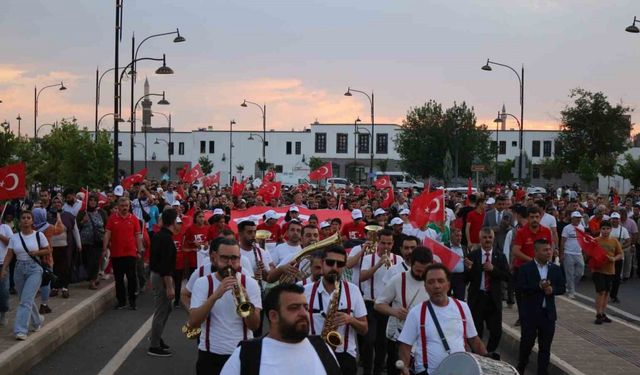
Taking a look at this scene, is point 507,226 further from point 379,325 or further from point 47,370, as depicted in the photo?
point 47,370

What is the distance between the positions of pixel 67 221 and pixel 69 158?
977 inches

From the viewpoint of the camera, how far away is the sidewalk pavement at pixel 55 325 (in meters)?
9.93

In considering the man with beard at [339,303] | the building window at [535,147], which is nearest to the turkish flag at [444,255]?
the man with beard at [339,303]

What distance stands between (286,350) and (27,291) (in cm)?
777

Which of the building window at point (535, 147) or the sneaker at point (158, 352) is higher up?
the building window at point (535, 147)

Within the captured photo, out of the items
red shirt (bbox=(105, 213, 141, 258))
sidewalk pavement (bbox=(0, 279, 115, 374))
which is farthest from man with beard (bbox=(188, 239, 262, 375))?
red shirt (bbox=(105, 213, 141, 258))

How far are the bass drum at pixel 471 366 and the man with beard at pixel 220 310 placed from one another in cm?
139

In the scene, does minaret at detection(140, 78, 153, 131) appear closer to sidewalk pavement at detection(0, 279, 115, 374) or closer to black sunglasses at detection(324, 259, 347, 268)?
sidewalk pavement at detection(0, 279, 115, 374)

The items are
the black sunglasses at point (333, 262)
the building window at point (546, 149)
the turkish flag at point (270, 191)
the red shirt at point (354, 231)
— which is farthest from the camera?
the building window at point (546, 149)

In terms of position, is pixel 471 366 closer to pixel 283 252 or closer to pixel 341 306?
pixel 341 306

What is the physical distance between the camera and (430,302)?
6.18 metres

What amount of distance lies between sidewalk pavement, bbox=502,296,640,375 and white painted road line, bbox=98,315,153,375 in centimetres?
489

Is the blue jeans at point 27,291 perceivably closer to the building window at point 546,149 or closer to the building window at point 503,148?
the building window at point 503,148

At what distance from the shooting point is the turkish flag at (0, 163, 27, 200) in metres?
13.0
